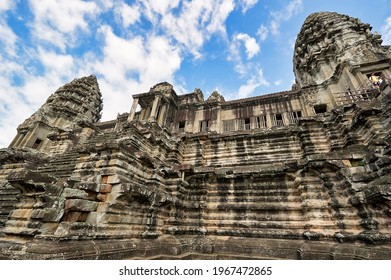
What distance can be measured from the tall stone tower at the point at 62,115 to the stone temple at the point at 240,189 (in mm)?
7844

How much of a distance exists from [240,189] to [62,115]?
979 inches

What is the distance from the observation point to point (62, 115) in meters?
22.9

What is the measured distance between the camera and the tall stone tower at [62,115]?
1967cm

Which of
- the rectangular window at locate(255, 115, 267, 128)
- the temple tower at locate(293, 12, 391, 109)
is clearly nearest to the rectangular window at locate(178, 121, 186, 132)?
the rectangular window at locate(255, 115, 267, 128)

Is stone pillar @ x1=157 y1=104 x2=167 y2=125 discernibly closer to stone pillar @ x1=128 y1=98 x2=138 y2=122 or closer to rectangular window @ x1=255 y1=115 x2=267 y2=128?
stone pillar @ x1=128 y1=98 x2=138 y2=122

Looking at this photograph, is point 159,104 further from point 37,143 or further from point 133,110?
point 37,143

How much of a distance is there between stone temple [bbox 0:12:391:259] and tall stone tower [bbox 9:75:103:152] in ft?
25.7

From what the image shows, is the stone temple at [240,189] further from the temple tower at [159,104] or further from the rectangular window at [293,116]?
the temple tower at [159,104]

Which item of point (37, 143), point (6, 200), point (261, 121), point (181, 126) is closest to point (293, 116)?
point (261, 121)

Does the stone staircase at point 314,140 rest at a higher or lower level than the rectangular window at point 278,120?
lower

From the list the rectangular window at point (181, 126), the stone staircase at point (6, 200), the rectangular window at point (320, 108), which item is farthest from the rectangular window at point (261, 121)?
the stone staircase at point (6, 200)

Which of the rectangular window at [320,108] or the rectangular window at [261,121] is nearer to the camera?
the rectangular window at [320,108]

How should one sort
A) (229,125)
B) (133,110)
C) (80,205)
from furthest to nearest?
(133,110) → (229,125) → (80,205)

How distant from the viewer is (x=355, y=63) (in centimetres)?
1154
